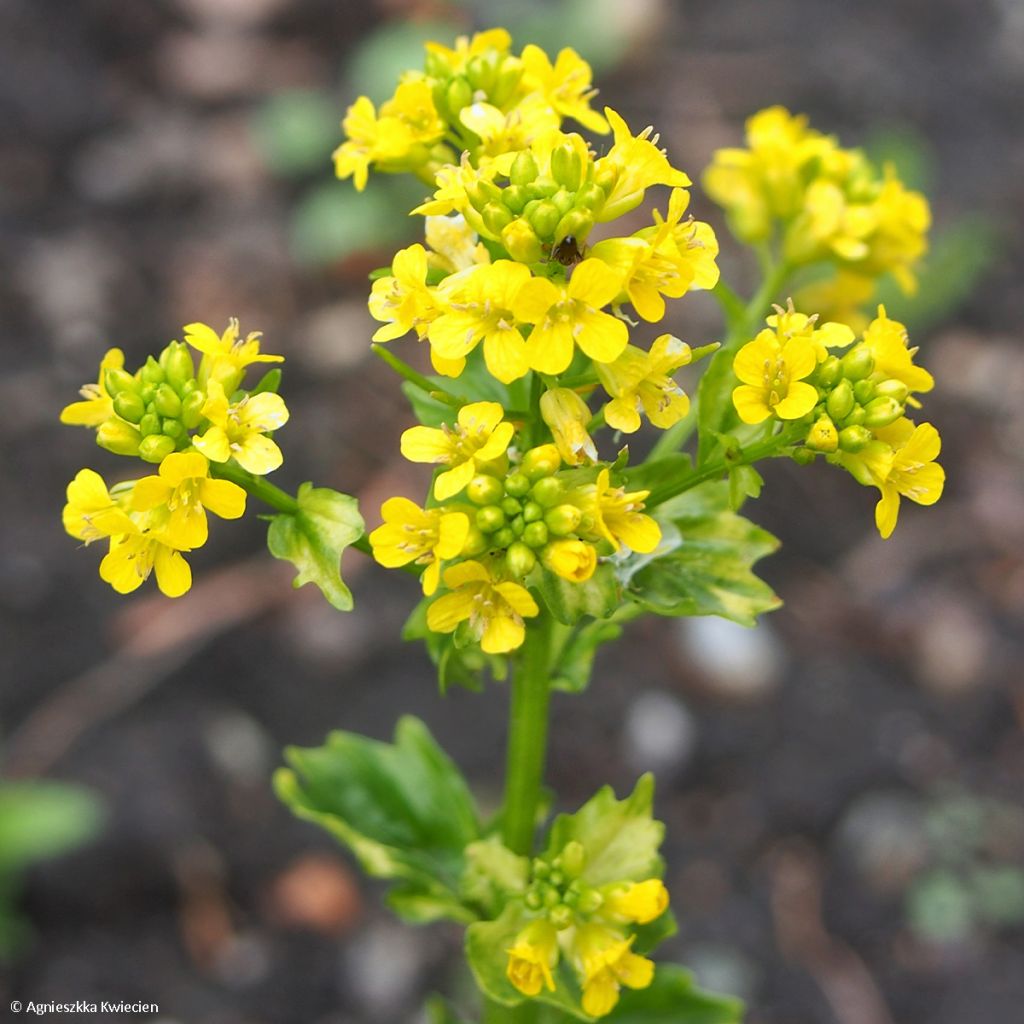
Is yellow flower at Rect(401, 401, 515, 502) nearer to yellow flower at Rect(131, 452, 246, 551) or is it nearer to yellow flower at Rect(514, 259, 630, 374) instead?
yellow flower at Rect(514, 259, 630, 374)

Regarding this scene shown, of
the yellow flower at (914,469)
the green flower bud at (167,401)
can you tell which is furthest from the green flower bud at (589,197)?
the green flower bud at (167,401)

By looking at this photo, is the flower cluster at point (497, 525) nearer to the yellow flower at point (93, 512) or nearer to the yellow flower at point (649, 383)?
the yellow flower at point (649, 383)

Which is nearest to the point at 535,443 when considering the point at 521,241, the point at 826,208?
the point at 521,241

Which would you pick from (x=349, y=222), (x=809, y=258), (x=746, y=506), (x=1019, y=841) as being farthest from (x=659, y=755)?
(x=349, y=222)

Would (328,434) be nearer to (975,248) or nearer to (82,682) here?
(82,682)

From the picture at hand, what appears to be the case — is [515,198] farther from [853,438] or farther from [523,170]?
[853,438]

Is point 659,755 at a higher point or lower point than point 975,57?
lower
